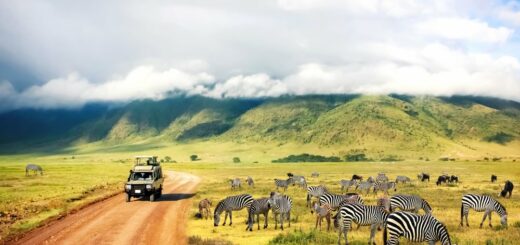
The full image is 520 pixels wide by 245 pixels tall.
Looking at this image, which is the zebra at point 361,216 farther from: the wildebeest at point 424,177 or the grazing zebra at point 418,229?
the wildebeest at point 424,177

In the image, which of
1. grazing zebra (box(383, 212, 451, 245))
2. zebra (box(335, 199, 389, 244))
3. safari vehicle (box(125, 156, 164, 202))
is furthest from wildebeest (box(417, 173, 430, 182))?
grazing zebra (box(383, 212, 451, 245))

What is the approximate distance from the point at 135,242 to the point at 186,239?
282 cm

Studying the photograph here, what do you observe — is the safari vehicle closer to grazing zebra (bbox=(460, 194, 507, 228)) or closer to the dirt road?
the dirt road

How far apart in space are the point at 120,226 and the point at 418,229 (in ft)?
64.5

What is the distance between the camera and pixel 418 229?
21094 mm

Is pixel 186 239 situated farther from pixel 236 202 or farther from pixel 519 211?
pixel 519 211

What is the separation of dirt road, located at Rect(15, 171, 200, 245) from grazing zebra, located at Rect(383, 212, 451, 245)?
11.6 meters

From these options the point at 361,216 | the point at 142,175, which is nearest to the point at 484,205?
the point at 361,216

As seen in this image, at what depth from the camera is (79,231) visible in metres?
30.3

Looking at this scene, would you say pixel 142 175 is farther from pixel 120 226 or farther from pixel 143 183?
pixel 120 226

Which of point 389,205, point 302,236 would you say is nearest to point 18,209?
point 302,236

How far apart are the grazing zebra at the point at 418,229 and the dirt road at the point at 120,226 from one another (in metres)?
11.6

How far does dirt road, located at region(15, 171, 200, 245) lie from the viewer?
27.4m

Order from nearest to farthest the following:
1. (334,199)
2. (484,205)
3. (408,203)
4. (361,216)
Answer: (361,216) → (484,205) → (408,203) → (334,199)
